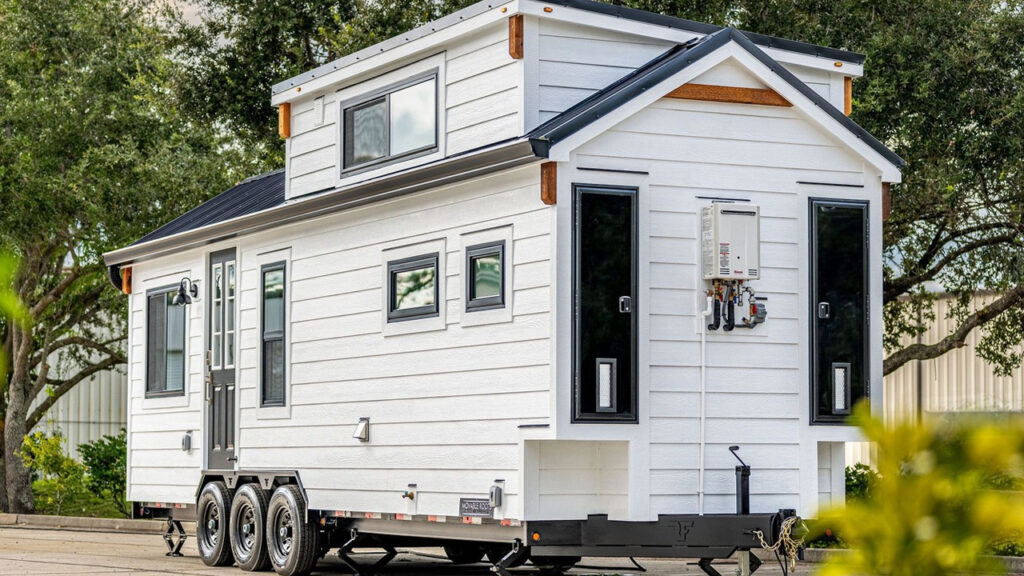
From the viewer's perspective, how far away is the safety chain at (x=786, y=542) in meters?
10.6

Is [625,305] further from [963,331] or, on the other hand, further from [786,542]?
[963,331]

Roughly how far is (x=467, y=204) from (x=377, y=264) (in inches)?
60.3

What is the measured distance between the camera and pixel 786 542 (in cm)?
1062

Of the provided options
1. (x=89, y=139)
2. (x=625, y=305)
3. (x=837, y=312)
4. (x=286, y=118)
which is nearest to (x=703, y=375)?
(x=625, y=305)

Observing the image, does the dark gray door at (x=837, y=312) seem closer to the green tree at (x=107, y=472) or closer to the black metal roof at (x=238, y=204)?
the black metal roof at (x=238, y=204)

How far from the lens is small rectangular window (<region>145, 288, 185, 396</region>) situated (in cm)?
1669

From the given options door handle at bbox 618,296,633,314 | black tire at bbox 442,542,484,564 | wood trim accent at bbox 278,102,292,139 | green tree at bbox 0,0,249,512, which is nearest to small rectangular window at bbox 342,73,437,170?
wood trim accent at bbox 278,102,292,139

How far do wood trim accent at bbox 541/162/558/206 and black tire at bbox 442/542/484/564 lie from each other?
533 cm

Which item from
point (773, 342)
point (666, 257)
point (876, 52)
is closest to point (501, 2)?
point (666, 257)

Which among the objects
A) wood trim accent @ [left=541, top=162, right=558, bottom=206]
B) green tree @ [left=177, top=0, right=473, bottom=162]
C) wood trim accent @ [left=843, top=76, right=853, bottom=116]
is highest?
green tree @ [left=177, top=0, right=473, bottom=162]

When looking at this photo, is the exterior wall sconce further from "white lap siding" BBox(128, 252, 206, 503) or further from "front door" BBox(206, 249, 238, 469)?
"white lap siding" BBox(128, 252, 206, 503)

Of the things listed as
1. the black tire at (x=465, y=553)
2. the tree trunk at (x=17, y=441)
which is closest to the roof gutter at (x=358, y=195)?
the black tire at (x=465, y=553)

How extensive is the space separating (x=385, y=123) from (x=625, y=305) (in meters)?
3.62

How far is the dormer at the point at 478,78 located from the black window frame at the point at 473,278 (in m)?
0.81
